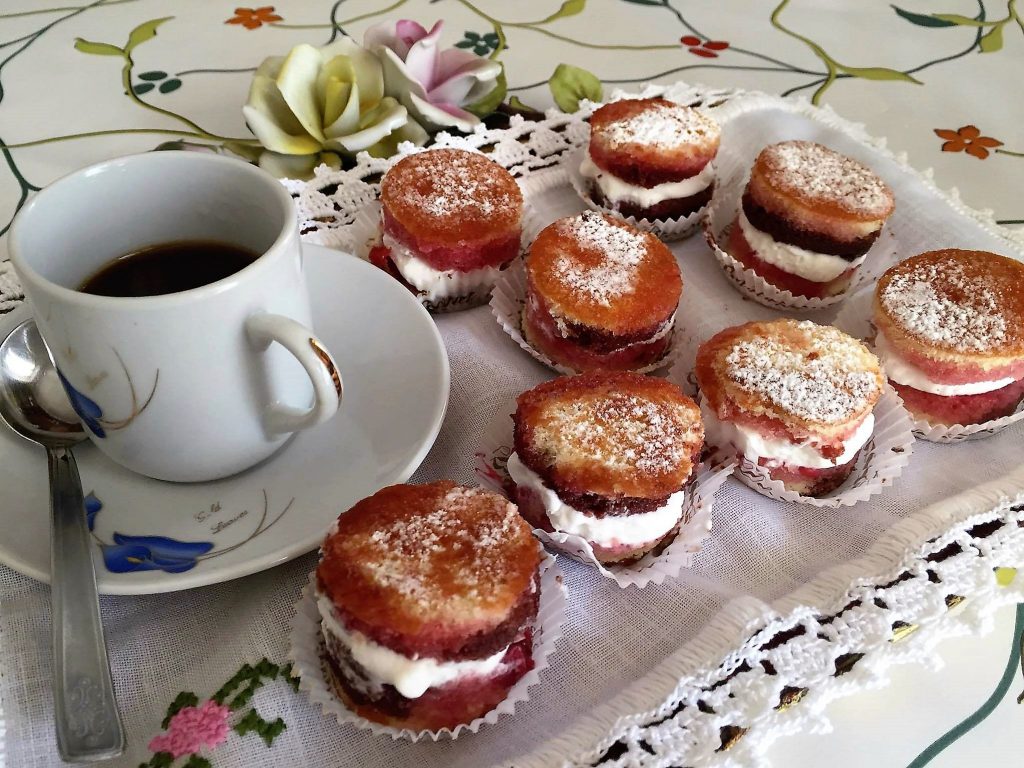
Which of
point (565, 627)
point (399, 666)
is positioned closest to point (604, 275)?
point (565, 627)

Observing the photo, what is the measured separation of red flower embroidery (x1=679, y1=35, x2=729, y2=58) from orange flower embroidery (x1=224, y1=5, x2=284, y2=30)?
3.33 feet

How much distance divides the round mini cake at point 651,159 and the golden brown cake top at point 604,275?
0.54 ft

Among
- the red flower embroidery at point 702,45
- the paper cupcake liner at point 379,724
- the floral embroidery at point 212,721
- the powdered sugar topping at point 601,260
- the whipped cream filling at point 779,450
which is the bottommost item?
the floral embroidery at point 212,721

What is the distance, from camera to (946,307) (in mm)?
1083

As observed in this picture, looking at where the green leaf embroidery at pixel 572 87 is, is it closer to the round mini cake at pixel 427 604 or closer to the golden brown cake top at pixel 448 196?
the golden brown cake top at pixel 448 196

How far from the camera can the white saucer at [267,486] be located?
0.81 metres

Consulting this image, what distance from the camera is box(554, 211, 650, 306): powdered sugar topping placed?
113 cm

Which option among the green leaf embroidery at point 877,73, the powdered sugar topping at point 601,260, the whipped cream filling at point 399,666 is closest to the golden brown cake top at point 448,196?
the powdered sugar topping at point 601,260

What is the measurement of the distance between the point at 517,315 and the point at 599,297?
160mm

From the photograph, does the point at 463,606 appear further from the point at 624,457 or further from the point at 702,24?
the point at 702,24

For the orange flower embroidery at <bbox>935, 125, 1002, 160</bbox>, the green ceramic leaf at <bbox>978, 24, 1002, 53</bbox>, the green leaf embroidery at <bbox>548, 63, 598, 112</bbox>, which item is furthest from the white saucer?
the green ceramic leaf at <bbox>978, 24, 1002, 53</bbox>

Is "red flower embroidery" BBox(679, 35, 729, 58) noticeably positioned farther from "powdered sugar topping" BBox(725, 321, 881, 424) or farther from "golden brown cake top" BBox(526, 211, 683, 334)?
"powdered sugar topping" BBox(725, 321, 881, 424)

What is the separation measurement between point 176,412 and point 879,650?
73 centimetres

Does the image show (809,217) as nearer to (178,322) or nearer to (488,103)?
(488,103)
